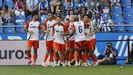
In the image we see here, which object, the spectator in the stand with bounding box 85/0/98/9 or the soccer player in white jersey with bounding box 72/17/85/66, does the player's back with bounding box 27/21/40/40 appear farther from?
the spectator in the stand with bounding box 85/0/98/9

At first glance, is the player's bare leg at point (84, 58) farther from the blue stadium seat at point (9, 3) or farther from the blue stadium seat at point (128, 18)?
the blue stadium seat at point (9, 3)

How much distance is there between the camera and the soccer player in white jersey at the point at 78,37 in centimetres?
2114

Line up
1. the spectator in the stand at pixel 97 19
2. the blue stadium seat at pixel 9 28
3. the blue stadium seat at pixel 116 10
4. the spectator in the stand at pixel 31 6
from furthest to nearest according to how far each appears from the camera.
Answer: the blue stadium seat at pixel 116 10
the spectator in the stand at pixel 31 6
the spectator in the stand at pixel 97 19
the blue stadium seat at pixel 9 28

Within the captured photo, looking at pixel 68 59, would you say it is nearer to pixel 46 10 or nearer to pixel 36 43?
pixel 36 43

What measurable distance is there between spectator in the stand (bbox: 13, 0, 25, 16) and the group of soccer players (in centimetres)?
372

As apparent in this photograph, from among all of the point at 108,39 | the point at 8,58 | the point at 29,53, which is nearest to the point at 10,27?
the point at 8,58

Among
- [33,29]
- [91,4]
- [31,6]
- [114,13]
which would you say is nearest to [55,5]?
[31,6]

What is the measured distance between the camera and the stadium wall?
22.3m

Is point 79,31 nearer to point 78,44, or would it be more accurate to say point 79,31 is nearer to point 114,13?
point 78,44

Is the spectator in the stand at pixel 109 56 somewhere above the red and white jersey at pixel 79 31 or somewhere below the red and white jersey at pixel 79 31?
below

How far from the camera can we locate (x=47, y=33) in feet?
68.6

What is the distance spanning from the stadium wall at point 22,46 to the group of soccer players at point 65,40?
1380mm

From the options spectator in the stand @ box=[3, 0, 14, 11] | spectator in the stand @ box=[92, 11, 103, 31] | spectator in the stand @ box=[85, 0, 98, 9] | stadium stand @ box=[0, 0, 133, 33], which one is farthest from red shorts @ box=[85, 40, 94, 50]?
spectator in the stand @ box=[3, 0, 14, 11]

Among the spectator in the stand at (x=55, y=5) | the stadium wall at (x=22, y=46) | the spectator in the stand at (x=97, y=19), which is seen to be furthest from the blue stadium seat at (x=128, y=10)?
the spectator in the stand at (x=55, y=5)
